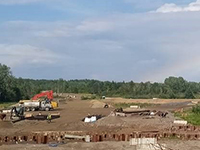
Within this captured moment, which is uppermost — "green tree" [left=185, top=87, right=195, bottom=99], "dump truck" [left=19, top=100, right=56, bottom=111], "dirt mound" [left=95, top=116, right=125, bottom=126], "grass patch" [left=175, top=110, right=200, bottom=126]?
"green tree" [left=185, top=87, right=195, bottom=99]

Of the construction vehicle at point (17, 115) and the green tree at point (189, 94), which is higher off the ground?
the green tree at point (189, 94)

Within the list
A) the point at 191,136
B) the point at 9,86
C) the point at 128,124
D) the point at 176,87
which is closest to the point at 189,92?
the point at 176,87

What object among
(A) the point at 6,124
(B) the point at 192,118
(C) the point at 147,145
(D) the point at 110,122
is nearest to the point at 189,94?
(B) the point at 192,118

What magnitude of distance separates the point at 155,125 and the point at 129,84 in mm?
109076

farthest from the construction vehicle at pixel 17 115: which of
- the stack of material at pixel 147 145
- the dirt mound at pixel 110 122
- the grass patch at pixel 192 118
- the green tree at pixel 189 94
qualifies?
the green tree at pixel 189 94

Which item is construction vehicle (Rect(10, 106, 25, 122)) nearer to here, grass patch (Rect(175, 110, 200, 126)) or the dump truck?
the dump truck

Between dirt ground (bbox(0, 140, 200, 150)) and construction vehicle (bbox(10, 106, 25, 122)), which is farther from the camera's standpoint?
construction vehicle (bbox(10, 106, 25, 122))

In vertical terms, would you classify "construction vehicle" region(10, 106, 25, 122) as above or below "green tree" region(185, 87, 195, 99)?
below

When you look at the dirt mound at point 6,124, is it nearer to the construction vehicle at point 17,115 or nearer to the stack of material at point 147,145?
the construction vehicle at point 17,115

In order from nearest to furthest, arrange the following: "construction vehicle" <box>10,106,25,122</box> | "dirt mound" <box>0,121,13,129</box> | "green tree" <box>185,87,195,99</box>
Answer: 1. "dirt mound" <box>0,121,13,129</box>
2. "construction vehicle" <box>10,106,25,122</box>
3. "green tree" <box>185,87,195,99</box>

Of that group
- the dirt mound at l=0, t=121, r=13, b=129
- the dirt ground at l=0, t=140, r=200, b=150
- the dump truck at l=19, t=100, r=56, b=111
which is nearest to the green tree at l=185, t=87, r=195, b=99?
the dump truck at l=19, t=100, r=56, b=111

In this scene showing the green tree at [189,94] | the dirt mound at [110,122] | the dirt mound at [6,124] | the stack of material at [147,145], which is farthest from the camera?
the green tree at [189,94]

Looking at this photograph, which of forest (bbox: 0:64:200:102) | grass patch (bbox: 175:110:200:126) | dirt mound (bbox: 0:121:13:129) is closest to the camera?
grass patch (bbox: 175:110:200:126)

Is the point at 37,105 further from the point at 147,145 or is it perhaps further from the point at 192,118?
the point at 147,145
